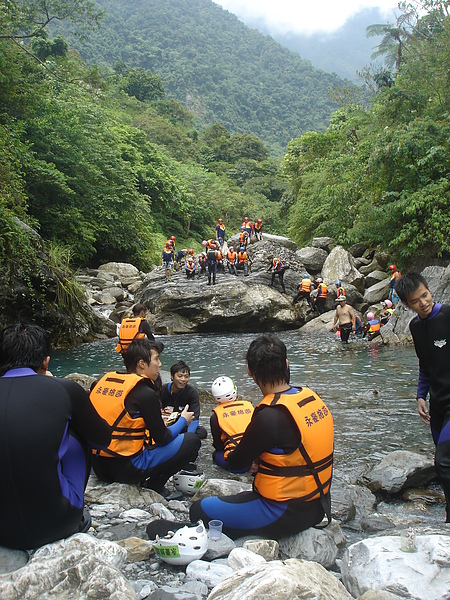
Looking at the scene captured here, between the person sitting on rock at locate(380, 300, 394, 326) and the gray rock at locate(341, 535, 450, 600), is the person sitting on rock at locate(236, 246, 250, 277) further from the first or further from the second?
the gray rock at locate(341, 535, 450, 600)

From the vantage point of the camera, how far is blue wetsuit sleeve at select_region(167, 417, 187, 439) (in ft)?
13.6

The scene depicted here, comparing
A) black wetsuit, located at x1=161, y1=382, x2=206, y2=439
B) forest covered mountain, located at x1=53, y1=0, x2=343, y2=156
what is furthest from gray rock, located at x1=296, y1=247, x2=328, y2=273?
forest covered mountain, located at x1=53, y1=0, x2=343, y2=156

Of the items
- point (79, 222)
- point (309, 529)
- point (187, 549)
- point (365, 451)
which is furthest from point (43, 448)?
point (79, 222)

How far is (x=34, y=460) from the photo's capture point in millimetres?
2328

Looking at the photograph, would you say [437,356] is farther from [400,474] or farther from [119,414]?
[119,414]

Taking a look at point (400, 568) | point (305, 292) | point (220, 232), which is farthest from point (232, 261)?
point (400, 568)

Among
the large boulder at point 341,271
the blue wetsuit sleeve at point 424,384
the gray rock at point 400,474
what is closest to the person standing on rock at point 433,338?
the blue wetsuit sleeve at point 424,384

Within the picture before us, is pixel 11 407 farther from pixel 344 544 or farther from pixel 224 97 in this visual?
pixel 224 97

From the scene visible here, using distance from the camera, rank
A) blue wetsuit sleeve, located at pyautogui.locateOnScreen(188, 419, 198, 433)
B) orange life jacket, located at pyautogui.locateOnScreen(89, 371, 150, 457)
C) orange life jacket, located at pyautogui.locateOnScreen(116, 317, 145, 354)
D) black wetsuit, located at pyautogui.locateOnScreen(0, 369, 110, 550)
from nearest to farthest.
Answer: black wetsuit, located at pyautogui.locateOnScreen(0, 369, 110, 550) < orange life jacket, located at pyautogui.locateOnScreen(89, 371, 150, 457) < blue wetsuit sleeve, located at pyautogui.locateOnScreen(188, 419, 198, 433) < orange life jacket, located at pyautogui.locateOnScreen(116, 317, 145, 354)

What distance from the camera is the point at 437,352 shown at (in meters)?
3.37

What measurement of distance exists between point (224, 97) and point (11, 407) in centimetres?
11935

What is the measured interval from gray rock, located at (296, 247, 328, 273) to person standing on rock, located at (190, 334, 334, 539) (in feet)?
70.9

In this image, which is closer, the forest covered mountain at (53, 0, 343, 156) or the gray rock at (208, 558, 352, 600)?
the gray rock at (208, 558, 352, 600)

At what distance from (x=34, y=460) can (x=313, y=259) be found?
2277cm
